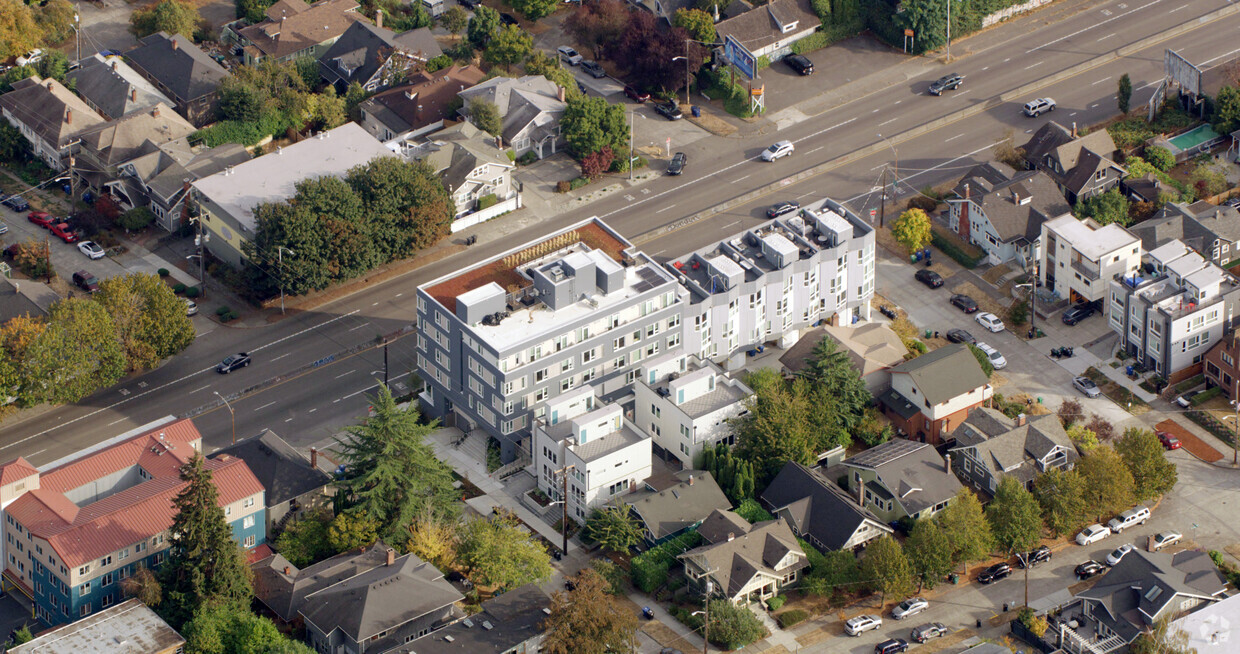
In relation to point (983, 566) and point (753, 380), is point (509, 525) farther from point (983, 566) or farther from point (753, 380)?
point (983, 566)

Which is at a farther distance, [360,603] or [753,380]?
[753,380]

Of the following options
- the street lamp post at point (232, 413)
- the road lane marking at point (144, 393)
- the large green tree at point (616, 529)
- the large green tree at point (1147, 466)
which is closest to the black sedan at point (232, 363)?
the road lane marking at point (144, 393)

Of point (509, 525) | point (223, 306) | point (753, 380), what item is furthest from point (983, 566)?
point (223, 306)

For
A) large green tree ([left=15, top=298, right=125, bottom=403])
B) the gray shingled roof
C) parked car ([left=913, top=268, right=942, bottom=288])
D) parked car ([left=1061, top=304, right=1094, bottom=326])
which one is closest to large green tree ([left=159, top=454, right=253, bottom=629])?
large green tree ([left=15, top=298, right=125, bottom=403])

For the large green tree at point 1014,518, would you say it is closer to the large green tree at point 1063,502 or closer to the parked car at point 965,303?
the large green tree at point 1063,502

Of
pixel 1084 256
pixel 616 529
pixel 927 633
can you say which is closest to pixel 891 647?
pixel 927 633

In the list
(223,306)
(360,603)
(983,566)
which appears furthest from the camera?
(223,306)

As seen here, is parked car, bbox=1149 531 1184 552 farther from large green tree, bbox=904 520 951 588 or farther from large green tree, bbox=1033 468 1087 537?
large green tree, bbox=904 520 951 588
